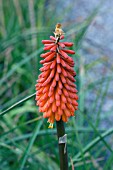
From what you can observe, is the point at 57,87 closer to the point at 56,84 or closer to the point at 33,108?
the point at 56,84

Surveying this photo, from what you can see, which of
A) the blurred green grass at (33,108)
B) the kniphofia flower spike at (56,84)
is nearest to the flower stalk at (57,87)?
the kniphofia flower spike at (56,84)

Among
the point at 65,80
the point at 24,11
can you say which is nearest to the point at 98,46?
the point at 24,11

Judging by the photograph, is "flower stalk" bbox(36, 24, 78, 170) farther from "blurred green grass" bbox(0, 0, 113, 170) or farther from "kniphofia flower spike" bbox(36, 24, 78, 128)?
"blurred green grass" bbox(0, 0, 113, 170)

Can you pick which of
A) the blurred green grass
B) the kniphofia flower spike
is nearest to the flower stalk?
the kniphofia flower spike

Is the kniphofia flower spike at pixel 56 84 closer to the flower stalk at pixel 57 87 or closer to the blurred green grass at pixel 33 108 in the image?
the flower stalk at pixel 57 87

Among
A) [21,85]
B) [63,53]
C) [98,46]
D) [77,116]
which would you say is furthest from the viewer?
[98,46]

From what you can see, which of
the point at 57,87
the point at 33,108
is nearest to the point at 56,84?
the point at 57,87

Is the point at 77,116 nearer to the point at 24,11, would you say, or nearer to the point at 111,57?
the point at 111,57
